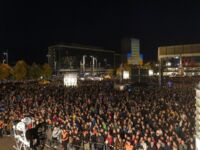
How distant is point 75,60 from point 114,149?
149971 mm

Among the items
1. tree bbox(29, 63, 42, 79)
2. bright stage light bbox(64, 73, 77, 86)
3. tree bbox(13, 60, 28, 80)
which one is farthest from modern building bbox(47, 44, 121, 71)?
bright stage light bbox(64, 73, 77, 86)

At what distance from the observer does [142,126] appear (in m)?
14.6

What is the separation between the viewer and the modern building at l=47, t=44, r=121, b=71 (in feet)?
497

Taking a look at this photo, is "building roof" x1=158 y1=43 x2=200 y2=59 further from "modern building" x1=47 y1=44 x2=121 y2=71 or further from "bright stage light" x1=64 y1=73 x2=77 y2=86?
"bright stage light" x1=64 y1=73 x2=77 y2=86

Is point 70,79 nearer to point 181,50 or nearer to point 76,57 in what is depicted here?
point 181,50

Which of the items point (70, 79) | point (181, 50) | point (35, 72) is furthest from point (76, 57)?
point (70, 79)

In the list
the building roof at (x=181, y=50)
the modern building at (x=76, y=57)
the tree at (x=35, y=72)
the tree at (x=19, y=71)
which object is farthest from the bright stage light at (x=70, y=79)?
the modern building at (x=76, y=57)

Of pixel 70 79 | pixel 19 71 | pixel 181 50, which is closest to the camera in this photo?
pixel 70 79

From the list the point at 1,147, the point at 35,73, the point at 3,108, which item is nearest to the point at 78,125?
the point at 1,147

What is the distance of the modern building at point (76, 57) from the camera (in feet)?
497

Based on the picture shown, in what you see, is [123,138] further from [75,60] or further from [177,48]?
[75,60]

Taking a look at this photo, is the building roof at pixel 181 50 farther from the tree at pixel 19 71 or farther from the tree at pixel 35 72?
the tree at pixel 19 71

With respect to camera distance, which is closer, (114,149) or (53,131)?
(114,149)

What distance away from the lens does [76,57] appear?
16650 cm
